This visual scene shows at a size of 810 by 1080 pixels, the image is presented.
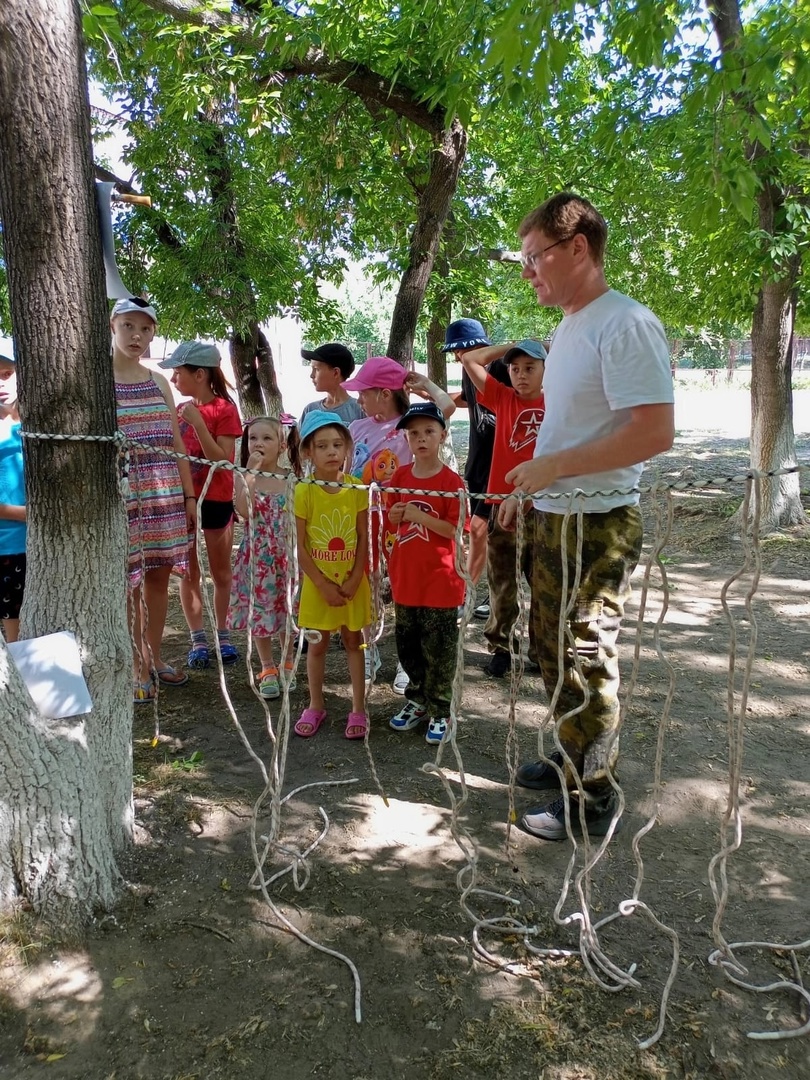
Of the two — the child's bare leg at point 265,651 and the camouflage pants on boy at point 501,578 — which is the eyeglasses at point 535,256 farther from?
the child's bare leg at point 265,651

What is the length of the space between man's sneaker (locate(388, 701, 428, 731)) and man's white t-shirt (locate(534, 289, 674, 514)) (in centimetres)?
144

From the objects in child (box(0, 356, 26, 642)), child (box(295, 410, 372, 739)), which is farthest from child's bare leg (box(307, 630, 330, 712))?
child (box(0, 356, 26, 642))

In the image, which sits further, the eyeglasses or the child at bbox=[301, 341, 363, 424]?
the child at bbox=[301, 341, 363, 424]

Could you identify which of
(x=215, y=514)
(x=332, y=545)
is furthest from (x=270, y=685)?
(x=215, y=514)

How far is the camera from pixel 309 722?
11.2 ft

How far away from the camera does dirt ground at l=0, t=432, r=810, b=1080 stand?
179cm

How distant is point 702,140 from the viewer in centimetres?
416

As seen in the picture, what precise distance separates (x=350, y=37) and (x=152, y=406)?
3.02 m

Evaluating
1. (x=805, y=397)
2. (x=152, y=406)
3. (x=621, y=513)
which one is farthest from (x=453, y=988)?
(x=805, y=397)

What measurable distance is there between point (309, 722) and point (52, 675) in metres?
1.45

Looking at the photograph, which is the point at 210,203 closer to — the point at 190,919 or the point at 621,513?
the point at 621,513

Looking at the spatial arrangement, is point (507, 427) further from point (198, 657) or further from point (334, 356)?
point (198, 657)

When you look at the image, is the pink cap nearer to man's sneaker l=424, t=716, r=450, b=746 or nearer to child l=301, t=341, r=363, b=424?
child l=301, t=341, r=363, b=424

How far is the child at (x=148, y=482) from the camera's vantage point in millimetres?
3430
